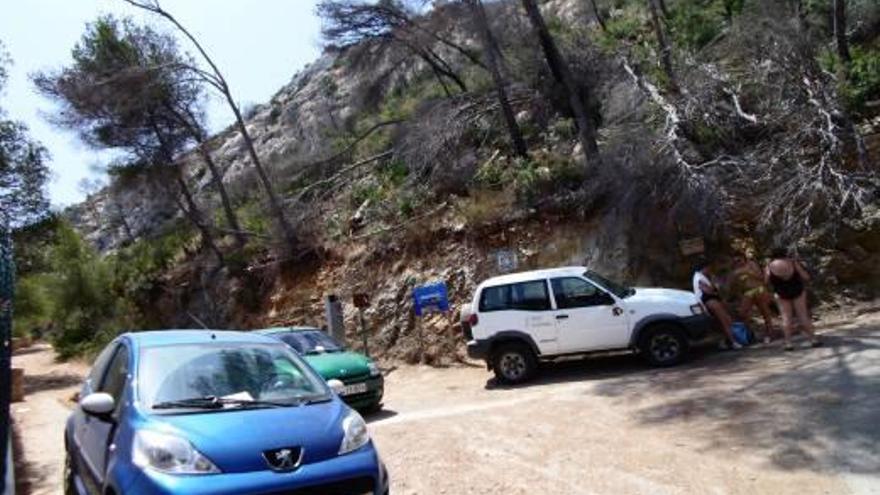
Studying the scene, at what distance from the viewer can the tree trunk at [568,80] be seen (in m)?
17.4

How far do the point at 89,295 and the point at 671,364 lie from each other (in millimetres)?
32311

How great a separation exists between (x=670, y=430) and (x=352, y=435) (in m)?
4.32

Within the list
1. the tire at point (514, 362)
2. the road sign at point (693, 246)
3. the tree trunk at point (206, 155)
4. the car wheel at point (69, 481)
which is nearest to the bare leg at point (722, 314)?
the road sign at point (693, 246)

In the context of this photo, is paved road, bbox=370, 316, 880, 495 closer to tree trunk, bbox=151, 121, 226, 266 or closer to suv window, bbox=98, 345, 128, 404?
suv window, bbox=98, 345, 128, 404

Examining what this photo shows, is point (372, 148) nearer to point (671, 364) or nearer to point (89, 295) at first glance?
point (671, 364)

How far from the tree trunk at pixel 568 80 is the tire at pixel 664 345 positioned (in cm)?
513

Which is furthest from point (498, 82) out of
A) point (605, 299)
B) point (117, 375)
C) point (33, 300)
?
point (33, 300)

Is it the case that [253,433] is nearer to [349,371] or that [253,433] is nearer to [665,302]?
[349,371]

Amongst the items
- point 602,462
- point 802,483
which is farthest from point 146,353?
point 802,483

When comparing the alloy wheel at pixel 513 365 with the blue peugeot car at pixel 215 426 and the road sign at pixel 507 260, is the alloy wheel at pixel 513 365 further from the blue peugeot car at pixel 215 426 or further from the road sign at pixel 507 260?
the blue peugeot car at pixel 215 426

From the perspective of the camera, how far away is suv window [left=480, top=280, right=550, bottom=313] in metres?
13.0

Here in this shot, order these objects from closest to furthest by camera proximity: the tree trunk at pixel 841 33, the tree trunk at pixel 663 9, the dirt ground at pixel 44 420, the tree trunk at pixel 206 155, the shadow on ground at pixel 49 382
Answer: the dirt ground at pixel 44 420 → the tree trunk at pixel 841 33 → the tree trunk at pixel 663 9 → the shadow on ground at pixel 49 382 → the tree trunk at pixel 206 155

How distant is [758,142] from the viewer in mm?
15172

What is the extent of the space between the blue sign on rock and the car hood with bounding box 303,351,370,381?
14.4ft
